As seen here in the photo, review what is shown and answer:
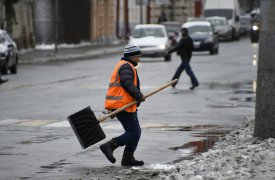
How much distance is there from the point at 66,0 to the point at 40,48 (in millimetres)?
5621

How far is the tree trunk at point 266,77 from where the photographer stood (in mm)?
12758

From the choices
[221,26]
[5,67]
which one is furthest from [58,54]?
[221,26]

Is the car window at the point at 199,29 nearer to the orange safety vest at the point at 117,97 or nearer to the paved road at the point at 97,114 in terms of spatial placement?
the paved road at the point at 97,114

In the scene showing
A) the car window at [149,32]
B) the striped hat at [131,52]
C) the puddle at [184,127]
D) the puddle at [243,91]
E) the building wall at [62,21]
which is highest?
the striped hat at [131,52]

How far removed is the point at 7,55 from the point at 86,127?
2348 cm

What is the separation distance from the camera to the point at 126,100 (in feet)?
41.1

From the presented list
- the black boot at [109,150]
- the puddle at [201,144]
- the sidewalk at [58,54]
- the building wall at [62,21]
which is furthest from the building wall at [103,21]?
the black boot at [109,150]

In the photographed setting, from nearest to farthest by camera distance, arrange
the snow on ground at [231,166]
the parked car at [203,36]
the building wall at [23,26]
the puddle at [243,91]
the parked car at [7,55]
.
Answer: the snow on ground at [231,166], the puddle at [243,91], the parked car at [7,55], the building wall at [23,26], the parked car at [203,36]

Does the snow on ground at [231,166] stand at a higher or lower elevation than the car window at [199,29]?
higher

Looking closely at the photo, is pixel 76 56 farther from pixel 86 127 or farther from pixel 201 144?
pixel 86 127

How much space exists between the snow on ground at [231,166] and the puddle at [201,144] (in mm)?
1130

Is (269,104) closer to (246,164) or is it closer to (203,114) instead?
(246,164)

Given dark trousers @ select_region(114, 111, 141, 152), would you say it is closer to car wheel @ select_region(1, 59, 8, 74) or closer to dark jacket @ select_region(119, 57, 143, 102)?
dark jacket @ select_region(119, 57, 143, 102)

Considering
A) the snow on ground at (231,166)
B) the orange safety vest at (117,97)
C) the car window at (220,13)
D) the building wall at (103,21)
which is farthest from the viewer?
the car window at (220,13)
